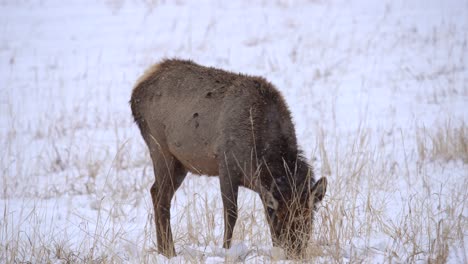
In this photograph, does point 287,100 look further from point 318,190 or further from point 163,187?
point 318,190

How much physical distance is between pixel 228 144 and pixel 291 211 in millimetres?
944

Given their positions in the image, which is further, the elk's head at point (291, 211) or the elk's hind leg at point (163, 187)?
Result: the elk's hind leg at point (163, 187)

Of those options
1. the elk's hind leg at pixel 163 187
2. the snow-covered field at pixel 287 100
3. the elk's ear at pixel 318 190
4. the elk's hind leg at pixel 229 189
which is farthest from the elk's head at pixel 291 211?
the elk's hind leg at pixel 163 187

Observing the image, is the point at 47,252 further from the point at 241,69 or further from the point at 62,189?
the point at 241,69

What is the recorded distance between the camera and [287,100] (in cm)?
1188

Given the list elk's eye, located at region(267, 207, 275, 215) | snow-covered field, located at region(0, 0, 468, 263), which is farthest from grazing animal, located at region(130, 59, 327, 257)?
snow-covered field, located at region(0, 0, 468, 263)

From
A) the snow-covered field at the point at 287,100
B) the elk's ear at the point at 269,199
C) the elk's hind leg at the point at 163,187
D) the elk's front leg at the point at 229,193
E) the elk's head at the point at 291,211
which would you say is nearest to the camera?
the elk's head at the point at 291,211

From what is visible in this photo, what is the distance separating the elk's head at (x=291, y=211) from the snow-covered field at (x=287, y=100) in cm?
14

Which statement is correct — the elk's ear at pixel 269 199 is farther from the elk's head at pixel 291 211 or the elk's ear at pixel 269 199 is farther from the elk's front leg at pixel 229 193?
the elk's front leg at pixel 229 193

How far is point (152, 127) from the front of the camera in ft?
21.4

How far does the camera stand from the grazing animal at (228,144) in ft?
18.2

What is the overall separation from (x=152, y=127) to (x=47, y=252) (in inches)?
64.2

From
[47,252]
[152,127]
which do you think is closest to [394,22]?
[152,127]

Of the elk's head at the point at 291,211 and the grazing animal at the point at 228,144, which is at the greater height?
the grazing animal at the point at 228,144
